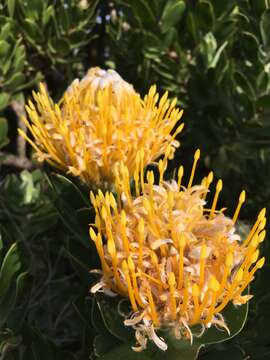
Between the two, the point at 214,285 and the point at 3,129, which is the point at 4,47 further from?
the point at 214,285

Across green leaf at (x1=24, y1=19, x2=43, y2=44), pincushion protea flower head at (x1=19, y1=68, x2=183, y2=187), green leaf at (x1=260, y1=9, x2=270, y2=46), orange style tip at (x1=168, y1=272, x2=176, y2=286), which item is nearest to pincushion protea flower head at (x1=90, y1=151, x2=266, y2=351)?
orange style tip at (x1=168, y1=272, x2=176, y2=286)

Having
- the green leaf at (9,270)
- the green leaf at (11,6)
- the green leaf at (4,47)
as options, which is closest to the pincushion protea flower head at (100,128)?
Result: the green leaf at (9,270)

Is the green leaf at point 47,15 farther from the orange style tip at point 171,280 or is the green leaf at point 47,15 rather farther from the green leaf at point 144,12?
the orange style tip at point 171,280

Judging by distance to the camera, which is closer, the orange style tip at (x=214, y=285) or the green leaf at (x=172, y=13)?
the orange style tip at (x=214, y=285)

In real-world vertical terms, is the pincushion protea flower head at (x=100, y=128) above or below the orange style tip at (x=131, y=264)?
above

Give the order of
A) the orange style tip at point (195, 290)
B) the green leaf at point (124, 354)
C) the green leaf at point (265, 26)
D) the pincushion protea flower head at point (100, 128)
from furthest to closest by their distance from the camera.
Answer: the green leaf at point (265, 26)
the pincushion protea flower head at point (100, 128)
the green leaf at point (124, 354)
the orange style tip at point (195, 290)

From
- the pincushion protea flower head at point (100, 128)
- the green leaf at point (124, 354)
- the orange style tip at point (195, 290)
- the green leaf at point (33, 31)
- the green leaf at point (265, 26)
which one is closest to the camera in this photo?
the orange style tip at point (195, 290)
